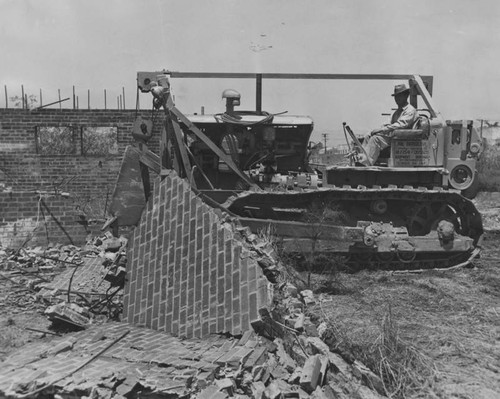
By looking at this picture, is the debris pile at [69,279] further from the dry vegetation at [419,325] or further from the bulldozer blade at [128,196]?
the dry vegetation at [419,325]

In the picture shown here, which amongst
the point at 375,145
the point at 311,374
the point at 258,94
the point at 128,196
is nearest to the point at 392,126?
the point at 375,145

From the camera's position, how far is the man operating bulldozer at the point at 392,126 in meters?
7.96

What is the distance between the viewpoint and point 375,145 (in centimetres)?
812

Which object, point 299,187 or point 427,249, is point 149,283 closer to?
point 299,187

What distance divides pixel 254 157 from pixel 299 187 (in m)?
1.02

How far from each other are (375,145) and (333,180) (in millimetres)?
911

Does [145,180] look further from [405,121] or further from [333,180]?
[405,121]

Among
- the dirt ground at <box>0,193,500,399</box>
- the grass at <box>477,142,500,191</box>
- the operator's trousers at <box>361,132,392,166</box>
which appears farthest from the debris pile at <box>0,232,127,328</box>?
the grass at <box>477,142,500,191</box>

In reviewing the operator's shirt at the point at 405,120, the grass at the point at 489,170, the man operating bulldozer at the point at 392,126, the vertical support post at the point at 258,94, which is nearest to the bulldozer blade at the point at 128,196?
the vertical support post at the point at 258,94

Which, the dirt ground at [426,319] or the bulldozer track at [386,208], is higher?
the bulldozer track at [386,208]

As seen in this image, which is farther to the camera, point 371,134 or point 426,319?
point 371,134

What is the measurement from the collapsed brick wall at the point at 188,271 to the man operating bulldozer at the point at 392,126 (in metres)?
3.56

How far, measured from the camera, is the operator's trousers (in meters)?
8.09

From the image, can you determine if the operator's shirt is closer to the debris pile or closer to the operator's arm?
the operator's arm
